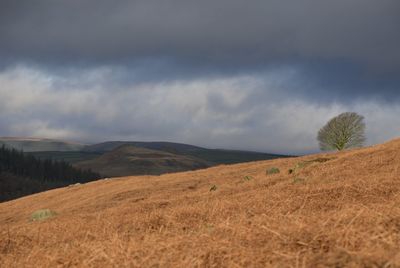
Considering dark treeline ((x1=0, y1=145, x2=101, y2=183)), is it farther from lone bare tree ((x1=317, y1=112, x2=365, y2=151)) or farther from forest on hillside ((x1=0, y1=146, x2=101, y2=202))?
lone bare tree ((x1=317, y1=112, x2=365, y2=151))

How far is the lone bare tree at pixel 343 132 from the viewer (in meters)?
68.2

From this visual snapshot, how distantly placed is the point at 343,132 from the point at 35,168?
15192 cm

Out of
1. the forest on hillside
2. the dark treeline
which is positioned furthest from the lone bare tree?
the dark treeline

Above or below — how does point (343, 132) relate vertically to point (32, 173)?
above

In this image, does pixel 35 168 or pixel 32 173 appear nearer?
pixel 32 173

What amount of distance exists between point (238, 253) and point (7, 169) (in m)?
194

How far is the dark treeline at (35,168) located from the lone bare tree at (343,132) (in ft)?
461

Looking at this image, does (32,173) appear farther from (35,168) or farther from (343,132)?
(343,132)

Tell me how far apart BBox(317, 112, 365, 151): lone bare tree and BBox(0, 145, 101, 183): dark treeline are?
140m

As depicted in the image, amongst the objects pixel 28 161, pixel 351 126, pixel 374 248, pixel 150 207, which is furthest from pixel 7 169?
pixel 374 248

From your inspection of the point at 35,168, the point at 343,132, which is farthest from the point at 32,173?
the point at 343,132

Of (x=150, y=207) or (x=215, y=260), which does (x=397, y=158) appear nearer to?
(x=150, y=207)

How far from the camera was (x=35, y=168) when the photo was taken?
629ft

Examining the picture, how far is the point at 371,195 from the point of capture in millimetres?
11125
